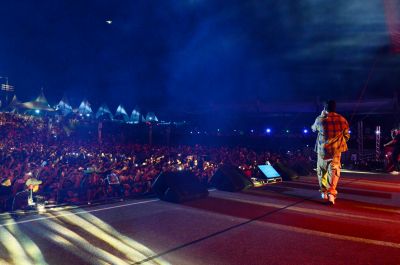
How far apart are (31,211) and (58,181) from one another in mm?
5051

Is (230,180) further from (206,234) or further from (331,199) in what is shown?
(206,234)

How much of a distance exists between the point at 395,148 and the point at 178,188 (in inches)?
391

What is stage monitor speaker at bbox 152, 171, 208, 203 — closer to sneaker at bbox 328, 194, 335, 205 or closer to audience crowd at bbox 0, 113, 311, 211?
audience crowd at bbox 0, 113, 311, 211

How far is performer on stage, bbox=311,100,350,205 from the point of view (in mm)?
5121

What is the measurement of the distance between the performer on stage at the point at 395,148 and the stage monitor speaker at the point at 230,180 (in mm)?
6558

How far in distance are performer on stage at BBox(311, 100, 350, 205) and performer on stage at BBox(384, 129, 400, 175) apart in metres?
6.50

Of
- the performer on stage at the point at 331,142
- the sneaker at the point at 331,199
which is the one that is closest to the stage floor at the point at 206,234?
the sneaker at the point at 331,199

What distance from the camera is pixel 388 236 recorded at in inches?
137

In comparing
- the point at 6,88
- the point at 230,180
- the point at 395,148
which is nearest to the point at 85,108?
the point at 6,88

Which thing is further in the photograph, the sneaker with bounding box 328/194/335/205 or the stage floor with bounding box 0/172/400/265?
the sneaker with bounding box 328/194/335/205

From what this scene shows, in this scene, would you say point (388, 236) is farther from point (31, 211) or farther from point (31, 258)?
point (31, 211)

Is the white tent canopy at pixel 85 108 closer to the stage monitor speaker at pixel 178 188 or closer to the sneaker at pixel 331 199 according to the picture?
the stage monitor speaker at pixel 178 188

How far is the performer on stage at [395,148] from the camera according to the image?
1076 cm

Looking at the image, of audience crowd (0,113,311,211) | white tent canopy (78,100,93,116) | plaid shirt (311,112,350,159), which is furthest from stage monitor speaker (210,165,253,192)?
white tent canopy (78,100,93,116)
